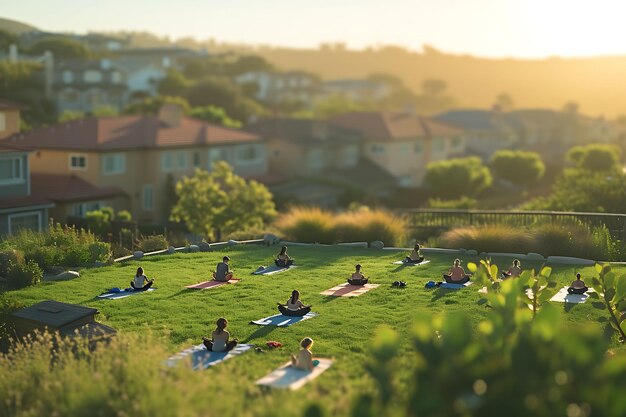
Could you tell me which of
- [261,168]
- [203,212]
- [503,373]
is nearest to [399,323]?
[503,373]

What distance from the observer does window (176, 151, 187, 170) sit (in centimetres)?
5916

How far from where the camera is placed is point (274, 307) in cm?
2109

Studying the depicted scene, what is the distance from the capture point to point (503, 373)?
29.6 ft

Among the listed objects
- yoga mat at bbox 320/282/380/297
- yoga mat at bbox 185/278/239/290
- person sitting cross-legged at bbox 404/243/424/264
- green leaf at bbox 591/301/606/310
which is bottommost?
yoga mat at bbox 185/278/239/290

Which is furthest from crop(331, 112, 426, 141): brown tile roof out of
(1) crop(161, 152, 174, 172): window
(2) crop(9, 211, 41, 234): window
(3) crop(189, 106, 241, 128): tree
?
(2) crop(9, 211, 41, 234): window

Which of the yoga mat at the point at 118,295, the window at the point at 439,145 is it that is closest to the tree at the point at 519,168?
the window at the point at 439,145

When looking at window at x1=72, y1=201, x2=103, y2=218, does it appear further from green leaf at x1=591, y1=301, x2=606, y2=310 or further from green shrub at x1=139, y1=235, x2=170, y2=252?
green leaf at x1=591, y1=301, x2=606, y2=310

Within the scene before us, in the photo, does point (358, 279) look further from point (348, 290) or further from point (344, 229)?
point (344, 229)

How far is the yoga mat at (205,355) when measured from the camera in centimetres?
1628

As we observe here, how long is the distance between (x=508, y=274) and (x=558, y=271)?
3.78 meters

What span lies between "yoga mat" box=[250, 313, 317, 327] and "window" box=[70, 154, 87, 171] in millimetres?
36143

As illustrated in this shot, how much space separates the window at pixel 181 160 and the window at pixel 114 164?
15.8 feet

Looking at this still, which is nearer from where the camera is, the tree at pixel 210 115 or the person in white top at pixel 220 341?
the person in white top at pixel 220 341

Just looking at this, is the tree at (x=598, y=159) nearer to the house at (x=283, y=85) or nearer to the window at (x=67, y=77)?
the window at (x=67, y=77)
